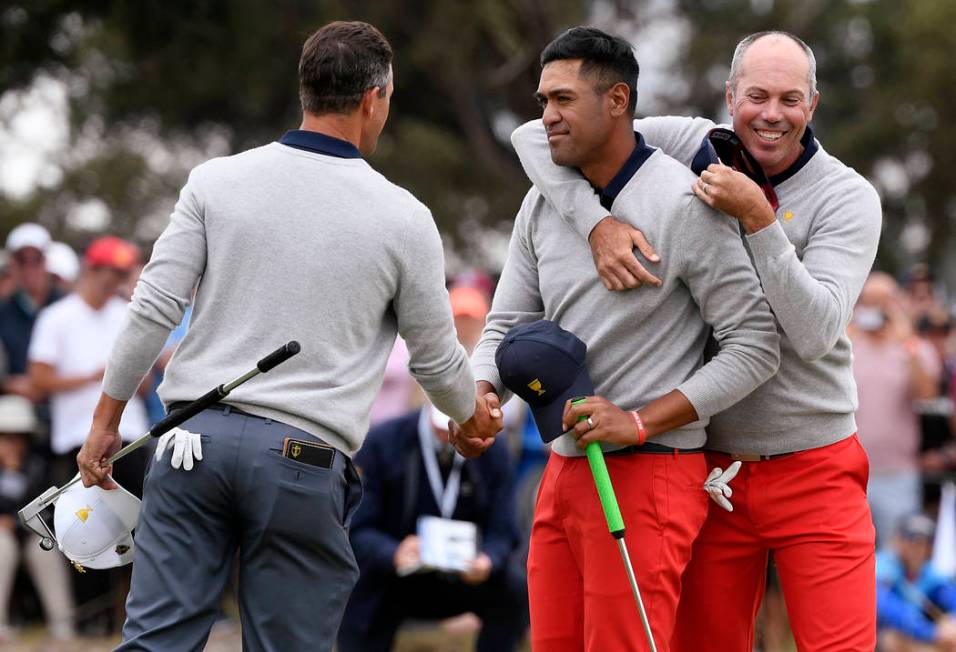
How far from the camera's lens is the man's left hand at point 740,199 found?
396 centimetres

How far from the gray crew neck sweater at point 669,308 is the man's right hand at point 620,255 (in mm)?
54

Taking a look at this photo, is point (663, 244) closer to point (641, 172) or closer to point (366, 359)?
point (641, 172)

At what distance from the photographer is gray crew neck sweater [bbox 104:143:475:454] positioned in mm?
3990

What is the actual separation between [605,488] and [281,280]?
108 centimetres

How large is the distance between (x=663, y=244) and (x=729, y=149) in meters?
0.43

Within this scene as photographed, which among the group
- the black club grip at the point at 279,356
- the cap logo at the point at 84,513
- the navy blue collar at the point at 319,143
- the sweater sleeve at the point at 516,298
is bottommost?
the cap logo at the point at 84,513

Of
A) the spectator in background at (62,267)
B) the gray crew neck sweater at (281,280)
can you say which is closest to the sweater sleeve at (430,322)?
the gray crew neck sweater at (281,280)

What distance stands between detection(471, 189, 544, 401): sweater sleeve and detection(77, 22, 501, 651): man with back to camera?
517 millimetres

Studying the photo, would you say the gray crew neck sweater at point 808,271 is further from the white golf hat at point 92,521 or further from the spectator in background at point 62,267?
the spectator in background at point 62,267

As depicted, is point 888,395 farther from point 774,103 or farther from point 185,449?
point 185,449

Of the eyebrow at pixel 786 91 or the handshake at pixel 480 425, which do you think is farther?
the handshake at pixel 480 425

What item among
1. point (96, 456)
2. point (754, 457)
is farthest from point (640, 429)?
point (96, 456)

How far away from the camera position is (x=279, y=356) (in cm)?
385

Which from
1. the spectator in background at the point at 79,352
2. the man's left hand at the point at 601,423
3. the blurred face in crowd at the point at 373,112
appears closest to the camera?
the man's left hand at the point at 601,423
